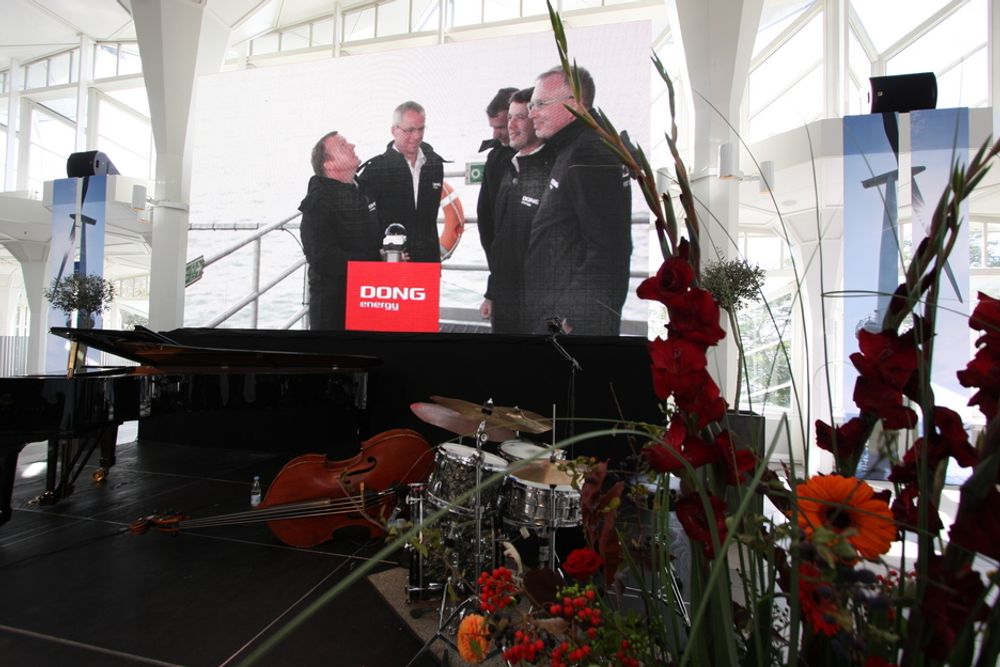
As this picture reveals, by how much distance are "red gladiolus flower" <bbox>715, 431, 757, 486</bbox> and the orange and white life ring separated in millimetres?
5481

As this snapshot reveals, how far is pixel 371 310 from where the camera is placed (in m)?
5.97

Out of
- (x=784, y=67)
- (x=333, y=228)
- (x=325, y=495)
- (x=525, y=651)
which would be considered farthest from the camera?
(x=784, y=67)

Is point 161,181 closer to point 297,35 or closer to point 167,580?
point 167,580

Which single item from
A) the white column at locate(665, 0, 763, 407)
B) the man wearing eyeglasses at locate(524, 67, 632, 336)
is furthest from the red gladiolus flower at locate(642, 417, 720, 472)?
the white column at locate(665, 0, 763, 407)

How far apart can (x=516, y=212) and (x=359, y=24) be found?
9.50m

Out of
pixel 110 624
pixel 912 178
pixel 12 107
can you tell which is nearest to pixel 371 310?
pixel 110 624

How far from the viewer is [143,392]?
10.2 ft

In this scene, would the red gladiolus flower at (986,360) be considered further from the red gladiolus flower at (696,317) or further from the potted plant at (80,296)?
the potted plant at (80,296)

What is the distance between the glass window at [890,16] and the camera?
7.52 m

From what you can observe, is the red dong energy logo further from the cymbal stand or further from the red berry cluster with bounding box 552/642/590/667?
the red berry cluster with bounding box 552/642/590/667

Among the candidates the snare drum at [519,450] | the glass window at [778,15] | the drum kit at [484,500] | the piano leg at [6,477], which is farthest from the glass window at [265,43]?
the snare drum at [519,450]

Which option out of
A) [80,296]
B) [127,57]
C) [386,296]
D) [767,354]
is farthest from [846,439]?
[127,57]

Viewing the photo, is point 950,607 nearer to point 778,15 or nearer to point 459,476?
point 459,476

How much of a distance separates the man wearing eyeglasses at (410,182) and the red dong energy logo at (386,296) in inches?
15.0
